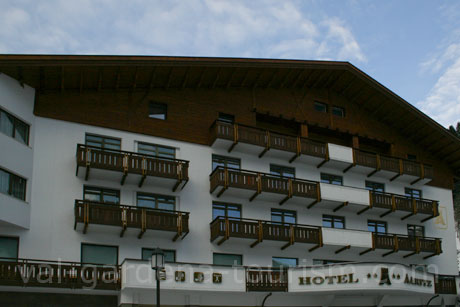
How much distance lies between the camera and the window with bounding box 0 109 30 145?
1138 inches

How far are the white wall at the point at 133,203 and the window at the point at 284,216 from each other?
31 cm

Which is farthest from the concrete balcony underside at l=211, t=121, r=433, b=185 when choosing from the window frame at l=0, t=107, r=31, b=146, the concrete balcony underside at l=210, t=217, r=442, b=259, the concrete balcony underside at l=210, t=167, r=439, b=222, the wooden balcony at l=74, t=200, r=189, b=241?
the window frame at l=0, t=107, r=31, b=146

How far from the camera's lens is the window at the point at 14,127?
94.8ft

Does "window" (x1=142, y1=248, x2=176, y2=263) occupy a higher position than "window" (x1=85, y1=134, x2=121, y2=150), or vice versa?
"window" (x1=85, y1=134, x2=121, y2=150)

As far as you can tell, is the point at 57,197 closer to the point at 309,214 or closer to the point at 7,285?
the point at 7,285

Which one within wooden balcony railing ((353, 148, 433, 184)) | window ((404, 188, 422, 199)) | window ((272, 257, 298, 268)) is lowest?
window ((272, 257, 298, 268))

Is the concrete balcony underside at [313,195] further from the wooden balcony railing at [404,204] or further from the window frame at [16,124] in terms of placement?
the window frame at [16,124]

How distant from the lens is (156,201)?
33062mm

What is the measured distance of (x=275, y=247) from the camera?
3519 centimetres

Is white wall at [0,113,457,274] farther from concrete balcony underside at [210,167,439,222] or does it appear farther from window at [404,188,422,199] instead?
window at [404,188,422,199]

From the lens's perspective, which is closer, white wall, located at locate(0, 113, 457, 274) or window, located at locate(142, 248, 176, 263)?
white wall, located at locate(0, 113, 457, 274)

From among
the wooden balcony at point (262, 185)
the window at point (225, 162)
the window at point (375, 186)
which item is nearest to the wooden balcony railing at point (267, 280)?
the wooden balcony at point (262, 185)

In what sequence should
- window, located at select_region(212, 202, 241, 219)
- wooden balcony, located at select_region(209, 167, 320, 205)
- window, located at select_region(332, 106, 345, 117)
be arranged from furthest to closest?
window, located at select_region(332, 106, 345, 117) → window, located at select_region(212, 202, 241, 219) → wooden balcony, located at select_region(209, 167, 320, 205)

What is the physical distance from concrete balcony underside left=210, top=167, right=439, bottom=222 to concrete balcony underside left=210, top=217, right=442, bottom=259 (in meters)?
1.71
